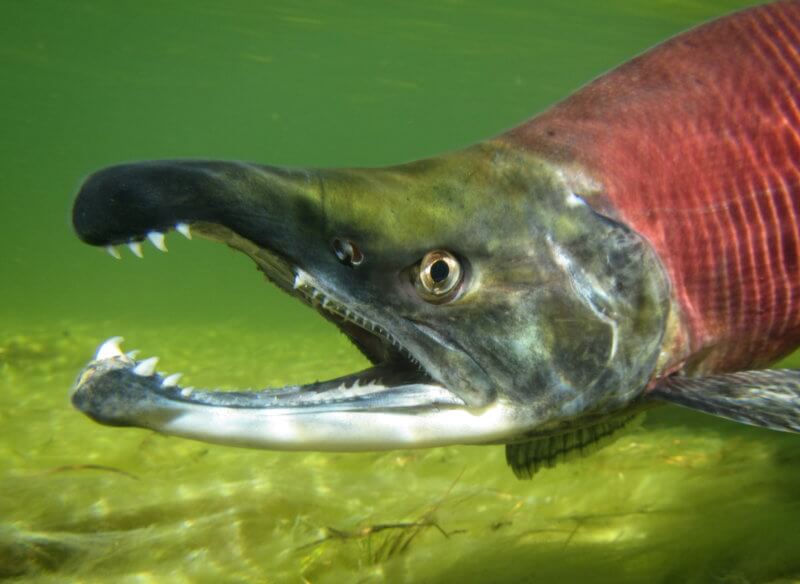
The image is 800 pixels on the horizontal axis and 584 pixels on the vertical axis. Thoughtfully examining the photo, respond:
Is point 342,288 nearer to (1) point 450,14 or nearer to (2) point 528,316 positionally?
(2) point 528,316

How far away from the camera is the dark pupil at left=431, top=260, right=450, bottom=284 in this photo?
2135mm

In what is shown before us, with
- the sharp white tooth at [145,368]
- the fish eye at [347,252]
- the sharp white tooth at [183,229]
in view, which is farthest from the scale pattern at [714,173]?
the sharp white tooth at [145,368]

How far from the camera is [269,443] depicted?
6.56 ft

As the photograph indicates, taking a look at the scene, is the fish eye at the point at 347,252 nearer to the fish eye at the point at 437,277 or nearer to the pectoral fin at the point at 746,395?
the fish eye at the point at 437,277

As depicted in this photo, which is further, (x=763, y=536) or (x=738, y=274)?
(x=763, y=536)

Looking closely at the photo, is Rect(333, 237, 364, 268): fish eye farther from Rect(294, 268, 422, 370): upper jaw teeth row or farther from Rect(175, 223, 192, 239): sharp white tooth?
Rect(175, 223, 192, 239): sharp white tooth

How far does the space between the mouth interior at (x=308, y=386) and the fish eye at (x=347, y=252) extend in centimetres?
11

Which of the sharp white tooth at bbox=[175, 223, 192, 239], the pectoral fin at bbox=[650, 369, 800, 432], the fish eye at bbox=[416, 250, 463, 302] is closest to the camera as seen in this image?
the sharp white tooth at bbox=[175, 223, 192, 239]

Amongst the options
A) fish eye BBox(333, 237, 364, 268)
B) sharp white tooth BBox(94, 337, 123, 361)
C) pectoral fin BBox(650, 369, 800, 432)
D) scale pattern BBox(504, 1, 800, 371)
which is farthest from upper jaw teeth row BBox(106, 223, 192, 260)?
pectoral fin BBox(650, 369, 800, 432)

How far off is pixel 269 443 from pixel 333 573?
1533mm

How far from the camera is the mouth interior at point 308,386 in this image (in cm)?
196

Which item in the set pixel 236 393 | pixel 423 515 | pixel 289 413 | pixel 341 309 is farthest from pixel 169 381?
pixel 423 515

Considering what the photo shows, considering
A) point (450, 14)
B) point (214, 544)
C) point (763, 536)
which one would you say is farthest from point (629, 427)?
point (450, 14)

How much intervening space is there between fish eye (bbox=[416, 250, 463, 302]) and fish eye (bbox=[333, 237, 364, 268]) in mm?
198
